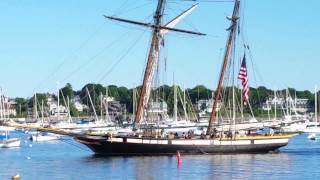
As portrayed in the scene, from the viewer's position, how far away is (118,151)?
90812mm

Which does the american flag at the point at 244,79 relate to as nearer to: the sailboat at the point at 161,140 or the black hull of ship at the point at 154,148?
the sailboat at the point at 161,140

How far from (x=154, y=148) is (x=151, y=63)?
11.1 m

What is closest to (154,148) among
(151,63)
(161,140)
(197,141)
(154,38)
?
(161,140)

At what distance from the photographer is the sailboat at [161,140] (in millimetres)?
90250

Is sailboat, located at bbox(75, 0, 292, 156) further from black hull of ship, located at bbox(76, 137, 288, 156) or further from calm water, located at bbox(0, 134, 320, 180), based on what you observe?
calm water, located at bbox(0, 134, 320, 180)

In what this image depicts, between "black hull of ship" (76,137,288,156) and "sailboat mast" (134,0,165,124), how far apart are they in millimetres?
4054

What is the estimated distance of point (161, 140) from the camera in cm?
9069

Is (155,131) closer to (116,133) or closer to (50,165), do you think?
(116,133)

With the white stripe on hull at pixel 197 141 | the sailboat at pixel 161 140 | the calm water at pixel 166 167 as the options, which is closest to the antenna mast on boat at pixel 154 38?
the sailboat at pixel 161 140

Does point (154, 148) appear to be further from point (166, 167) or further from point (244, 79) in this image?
point (244, 79)

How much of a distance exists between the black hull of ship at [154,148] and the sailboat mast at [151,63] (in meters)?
4.05

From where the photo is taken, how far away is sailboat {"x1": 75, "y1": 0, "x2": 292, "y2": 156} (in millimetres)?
90250

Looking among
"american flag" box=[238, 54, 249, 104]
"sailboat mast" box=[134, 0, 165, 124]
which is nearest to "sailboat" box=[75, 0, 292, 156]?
"sailboat mast" box=[134, 0, 165, 124]

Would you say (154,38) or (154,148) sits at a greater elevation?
(154,38)
